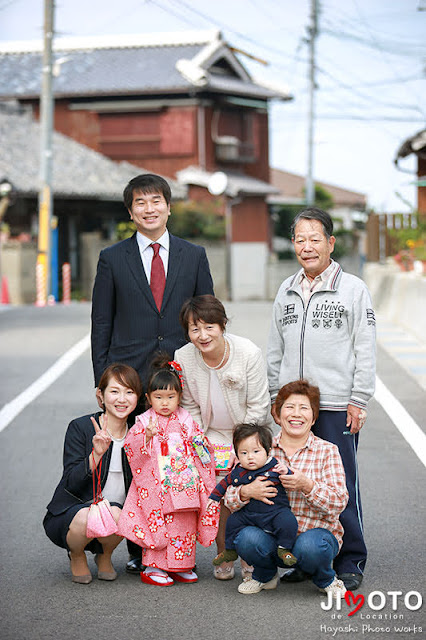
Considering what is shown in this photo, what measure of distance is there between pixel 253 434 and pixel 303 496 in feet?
1.31

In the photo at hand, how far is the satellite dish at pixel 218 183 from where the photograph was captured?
A: 36000 millimetres

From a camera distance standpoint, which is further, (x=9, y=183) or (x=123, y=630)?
(x=9, y=183)

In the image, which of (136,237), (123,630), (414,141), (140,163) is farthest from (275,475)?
(140,163)

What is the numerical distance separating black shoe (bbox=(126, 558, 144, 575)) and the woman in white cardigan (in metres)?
0.43

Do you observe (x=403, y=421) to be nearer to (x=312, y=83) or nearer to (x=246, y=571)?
(x=246, y=571)

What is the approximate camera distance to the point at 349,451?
5.40 meters

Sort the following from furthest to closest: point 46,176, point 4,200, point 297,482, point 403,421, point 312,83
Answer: point 312,83
point 4,200
point 46,176
point 403,421
point 297,482

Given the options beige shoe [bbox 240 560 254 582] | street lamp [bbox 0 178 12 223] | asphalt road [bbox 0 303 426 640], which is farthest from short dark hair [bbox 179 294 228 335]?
street lamp [bbox 0 178 12 223]

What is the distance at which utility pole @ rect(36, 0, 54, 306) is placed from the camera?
28.7 metres

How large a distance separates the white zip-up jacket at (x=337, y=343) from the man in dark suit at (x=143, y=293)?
0.73 m

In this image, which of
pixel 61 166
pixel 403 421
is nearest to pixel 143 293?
pixel 403 421

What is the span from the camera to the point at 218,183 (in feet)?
119

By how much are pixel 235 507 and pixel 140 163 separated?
35129 millimetres

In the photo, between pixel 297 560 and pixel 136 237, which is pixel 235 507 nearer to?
pixel 297 560
